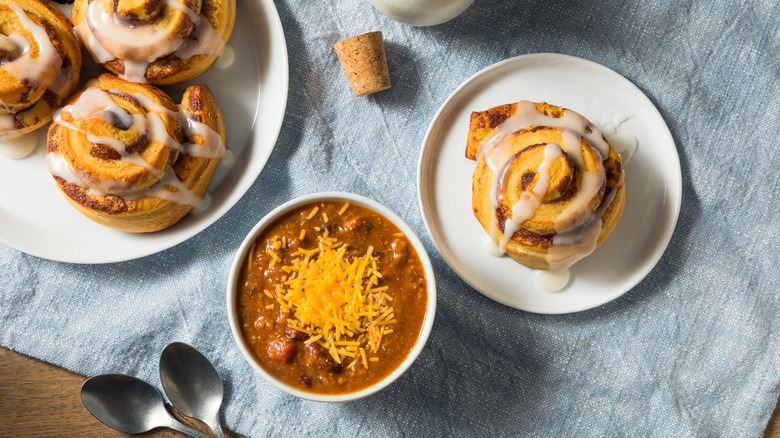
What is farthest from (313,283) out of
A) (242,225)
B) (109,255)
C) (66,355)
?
(66,355)

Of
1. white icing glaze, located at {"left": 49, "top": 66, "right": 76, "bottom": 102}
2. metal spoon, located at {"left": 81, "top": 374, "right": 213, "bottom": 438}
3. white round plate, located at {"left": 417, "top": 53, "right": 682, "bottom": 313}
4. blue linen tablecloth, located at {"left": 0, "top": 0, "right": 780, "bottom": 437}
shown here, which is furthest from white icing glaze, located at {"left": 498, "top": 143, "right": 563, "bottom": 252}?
white icing glaze, located at {"left": 49, "top": 66, "right": 76, "bottom": 102}

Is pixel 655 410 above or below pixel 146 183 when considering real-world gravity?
below

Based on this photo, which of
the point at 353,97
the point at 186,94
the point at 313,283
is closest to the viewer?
the point at 313,283

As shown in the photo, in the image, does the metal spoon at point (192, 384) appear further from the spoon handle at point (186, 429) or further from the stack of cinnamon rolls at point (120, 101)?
the stack of cinnamon rolls at point (120, 101)

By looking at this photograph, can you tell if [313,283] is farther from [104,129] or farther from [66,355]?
[66,355]

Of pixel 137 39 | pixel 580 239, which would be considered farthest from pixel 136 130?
pixel 580 239

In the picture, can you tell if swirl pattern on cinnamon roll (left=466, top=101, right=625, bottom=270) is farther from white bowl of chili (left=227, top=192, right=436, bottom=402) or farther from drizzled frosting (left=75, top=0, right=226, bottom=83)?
drizzled frosting (left=75, top=0, right=226, bottom=83)

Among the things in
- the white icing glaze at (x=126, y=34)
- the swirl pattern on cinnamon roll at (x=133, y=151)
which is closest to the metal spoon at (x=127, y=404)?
the swirl pattern on cinnamon roll at (x=133, y=151)
